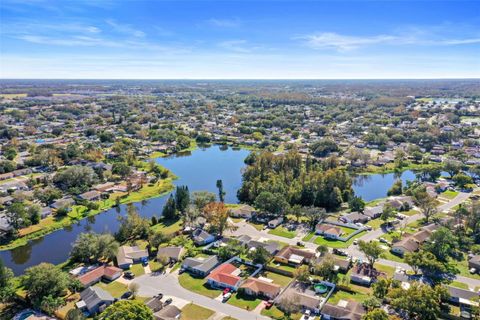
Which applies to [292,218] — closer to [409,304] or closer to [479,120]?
[409,304]

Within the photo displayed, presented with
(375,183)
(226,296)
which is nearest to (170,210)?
(226,296)

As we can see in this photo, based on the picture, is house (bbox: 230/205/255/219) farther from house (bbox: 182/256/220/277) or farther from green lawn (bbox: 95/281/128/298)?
green lawn (bbox: 95/281/128/298)

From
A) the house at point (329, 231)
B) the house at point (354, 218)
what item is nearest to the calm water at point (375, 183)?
the house at point (354, 218)

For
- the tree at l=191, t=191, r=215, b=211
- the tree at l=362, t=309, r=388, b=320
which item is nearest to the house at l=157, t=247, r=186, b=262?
the tree at l=191, t=191, r=215, b=211

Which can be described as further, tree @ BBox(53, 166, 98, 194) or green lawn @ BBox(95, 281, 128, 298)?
tree @ BBox(53, 166, 98, 194)

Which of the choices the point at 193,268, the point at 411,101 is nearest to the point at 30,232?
the point at 193,268

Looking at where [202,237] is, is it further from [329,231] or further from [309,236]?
[329,231]
